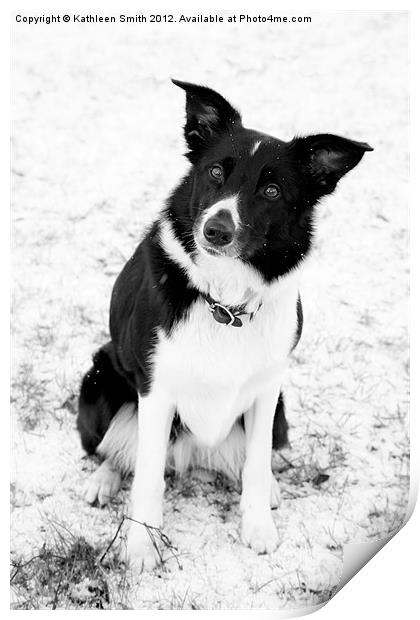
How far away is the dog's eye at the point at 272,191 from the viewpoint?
10.4 feet

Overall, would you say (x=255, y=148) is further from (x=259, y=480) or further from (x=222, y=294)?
(x=259, y=480)

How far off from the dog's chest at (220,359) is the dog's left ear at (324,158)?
2.04ft

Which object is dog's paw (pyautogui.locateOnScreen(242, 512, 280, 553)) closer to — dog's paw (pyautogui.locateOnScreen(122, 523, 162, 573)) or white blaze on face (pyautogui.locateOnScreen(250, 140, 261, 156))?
dog's paw (pyautogui.locateOnScreen(122, 523, 162, 573))

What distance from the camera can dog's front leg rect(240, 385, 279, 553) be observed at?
357 cm

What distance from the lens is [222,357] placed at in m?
3.30

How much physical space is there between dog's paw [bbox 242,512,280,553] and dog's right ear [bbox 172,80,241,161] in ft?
6.44

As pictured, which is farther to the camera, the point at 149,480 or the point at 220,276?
the point at 149,480

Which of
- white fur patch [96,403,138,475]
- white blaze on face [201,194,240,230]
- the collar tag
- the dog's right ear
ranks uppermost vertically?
the dog's right ear

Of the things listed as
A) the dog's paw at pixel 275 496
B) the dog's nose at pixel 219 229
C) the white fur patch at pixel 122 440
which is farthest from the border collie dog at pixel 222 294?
the white fur patch at pixel 122 440

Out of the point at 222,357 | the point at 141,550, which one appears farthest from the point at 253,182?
the point at 141,550

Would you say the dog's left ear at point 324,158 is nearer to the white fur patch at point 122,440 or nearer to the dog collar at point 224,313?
the dog collar at point 224,313

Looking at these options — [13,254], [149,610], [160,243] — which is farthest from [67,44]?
[149,610]

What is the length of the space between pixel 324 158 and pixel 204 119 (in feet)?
2.10

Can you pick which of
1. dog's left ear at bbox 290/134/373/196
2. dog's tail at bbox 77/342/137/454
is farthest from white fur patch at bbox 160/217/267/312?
dog's tail at bbox 77/342/137/454
